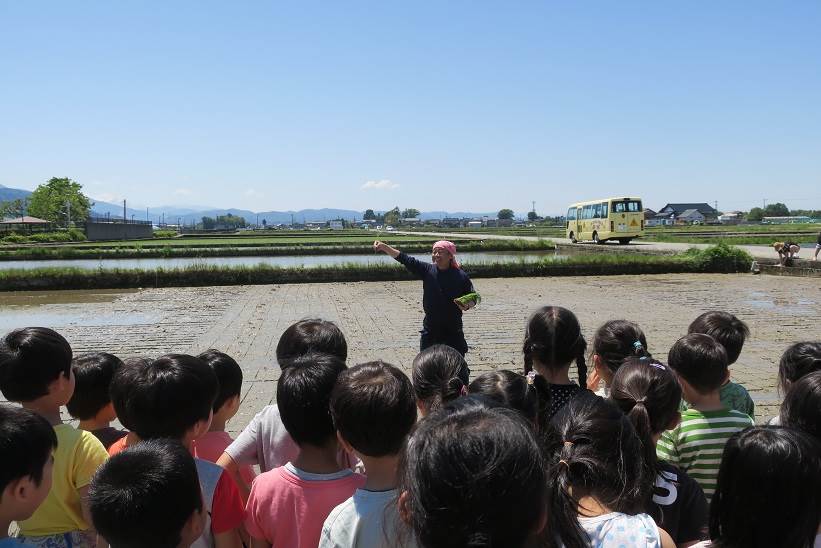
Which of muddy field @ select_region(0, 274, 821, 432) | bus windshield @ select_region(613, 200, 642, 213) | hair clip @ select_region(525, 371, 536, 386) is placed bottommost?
muddy field @ select_region(0, 274, 821, 432)

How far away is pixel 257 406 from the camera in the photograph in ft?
20.1

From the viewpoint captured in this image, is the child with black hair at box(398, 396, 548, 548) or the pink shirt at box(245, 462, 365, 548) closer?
the child with black hair at box(398, 396, 548, 548)

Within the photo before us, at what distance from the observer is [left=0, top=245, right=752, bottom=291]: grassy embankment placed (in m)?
18.5

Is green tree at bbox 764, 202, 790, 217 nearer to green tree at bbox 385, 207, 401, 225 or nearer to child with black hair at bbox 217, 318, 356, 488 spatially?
green tree at bbox 385, 207, 401, 225

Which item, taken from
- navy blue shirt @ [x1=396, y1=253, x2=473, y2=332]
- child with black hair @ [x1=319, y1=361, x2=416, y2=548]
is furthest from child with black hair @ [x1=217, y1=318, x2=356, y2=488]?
navy blue shirt @ [x1=396, y1=253, x2=473, y2=332]

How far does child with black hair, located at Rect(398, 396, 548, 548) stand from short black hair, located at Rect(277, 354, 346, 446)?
3.05 feet

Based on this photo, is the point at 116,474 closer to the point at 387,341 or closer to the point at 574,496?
the point at 574,496

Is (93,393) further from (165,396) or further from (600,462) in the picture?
(600,462)

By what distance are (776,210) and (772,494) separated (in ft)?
526

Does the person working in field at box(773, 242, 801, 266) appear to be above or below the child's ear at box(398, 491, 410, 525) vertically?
below

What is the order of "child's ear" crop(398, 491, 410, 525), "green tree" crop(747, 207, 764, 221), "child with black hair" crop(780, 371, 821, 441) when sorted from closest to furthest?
"child's ear" crop(398, 491, 410, 525) < "child with black hair" crop(780, 371, 821, 441) < "green tree" crop(747, 207, 764, 221)

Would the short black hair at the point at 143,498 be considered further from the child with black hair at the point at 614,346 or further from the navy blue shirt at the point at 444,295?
the navy blue shirt at the point at 444,295

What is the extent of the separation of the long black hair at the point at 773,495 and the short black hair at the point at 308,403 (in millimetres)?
1302

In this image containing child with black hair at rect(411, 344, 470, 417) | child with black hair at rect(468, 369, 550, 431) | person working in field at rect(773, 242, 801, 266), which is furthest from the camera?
person working in field at rect(773, 242, 801, 266)
